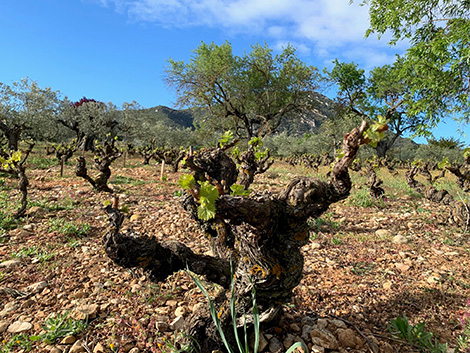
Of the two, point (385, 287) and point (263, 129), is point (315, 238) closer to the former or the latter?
point (385, 287)

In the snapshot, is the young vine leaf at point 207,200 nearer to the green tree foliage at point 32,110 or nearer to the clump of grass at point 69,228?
the clump of grass at point 69,228

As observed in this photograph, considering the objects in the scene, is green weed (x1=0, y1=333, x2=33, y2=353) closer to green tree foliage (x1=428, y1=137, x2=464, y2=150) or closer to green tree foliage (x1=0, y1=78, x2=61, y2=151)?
green tree foliage (x1=0, y1=78, x2=61, y2=151)

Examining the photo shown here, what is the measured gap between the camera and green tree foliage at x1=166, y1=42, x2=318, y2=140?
18875 millimetres

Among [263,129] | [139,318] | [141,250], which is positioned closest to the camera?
[141,250]

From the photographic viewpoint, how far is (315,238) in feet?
19.1

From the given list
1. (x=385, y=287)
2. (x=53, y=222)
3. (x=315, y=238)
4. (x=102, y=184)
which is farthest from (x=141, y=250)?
(x=102, y=184)

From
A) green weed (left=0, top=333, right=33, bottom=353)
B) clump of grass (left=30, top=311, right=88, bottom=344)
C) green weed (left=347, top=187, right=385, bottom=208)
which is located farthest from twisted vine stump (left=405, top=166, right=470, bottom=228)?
green weed (left=0, top=333, right=33, bottom=353)

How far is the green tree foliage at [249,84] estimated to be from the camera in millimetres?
18875

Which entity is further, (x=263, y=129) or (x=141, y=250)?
(x=263, y=129)

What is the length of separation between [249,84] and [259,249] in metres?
18.8

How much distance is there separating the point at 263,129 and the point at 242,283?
1711 cm

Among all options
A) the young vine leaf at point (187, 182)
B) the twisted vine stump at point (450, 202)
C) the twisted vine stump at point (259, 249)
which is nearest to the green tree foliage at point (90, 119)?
the twisted vine stump at point (450, 202)

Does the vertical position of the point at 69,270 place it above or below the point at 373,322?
below

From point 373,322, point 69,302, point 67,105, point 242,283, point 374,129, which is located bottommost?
point 69,302
